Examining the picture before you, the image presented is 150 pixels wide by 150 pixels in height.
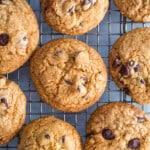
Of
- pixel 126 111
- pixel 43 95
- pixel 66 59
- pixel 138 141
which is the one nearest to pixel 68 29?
pixel 66 59

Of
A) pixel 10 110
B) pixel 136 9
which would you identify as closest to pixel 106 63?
pixel 136 9

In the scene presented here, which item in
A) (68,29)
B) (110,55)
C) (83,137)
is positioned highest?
(68,29)

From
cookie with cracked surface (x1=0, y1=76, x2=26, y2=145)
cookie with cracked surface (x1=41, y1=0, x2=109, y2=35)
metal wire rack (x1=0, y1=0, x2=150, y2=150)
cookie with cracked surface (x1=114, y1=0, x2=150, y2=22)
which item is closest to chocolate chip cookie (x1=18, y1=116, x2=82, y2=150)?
cookie with cracked surface (x1=0, y1=76, x2=26, y2=145)

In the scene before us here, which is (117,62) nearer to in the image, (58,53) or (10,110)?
(58,53)

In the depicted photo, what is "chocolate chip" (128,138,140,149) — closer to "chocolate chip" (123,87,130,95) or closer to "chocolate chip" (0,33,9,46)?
"chocolate chip" (123,87,130,95)

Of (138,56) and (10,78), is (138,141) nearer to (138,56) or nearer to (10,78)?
(138,56)
